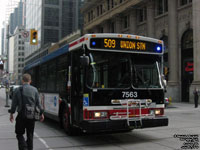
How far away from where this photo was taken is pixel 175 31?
1176 inches

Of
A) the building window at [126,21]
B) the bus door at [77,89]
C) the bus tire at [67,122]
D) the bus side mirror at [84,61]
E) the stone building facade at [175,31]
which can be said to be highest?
the building window at [126,21]

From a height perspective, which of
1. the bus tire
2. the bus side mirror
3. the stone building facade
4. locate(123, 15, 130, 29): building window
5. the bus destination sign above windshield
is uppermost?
locate(123, 15, 130, 29): building window

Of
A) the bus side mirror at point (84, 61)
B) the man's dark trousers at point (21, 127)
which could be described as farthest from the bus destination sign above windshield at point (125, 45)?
the man's dark trousers at point (21, 127)

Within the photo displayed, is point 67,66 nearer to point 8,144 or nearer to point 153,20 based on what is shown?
point 8,144

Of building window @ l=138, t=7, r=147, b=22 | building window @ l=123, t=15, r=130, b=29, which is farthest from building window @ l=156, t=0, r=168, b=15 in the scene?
building window @ l=123, t=15, r=130, b=29

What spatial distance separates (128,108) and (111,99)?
54 centimetres

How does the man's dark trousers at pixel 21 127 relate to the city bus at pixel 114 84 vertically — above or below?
below

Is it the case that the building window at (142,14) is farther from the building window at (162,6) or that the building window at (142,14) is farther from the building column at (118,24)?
the building column at (118,24)

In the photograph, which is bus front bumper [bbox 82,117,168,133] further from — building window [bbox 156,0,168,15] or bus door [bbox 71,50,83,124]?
building window [bbox 156,0,168,15]

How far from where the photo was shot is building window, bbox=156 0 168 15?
32.2 m

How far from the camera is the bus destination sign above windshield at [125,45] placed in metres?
7.32

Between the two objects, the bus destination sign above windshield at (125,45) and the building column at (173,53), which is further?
the building column at (173,53)

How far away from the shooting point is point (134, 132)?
30.4 ft

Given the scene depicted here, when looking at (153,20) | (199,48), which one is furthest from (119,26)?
(199,48)
